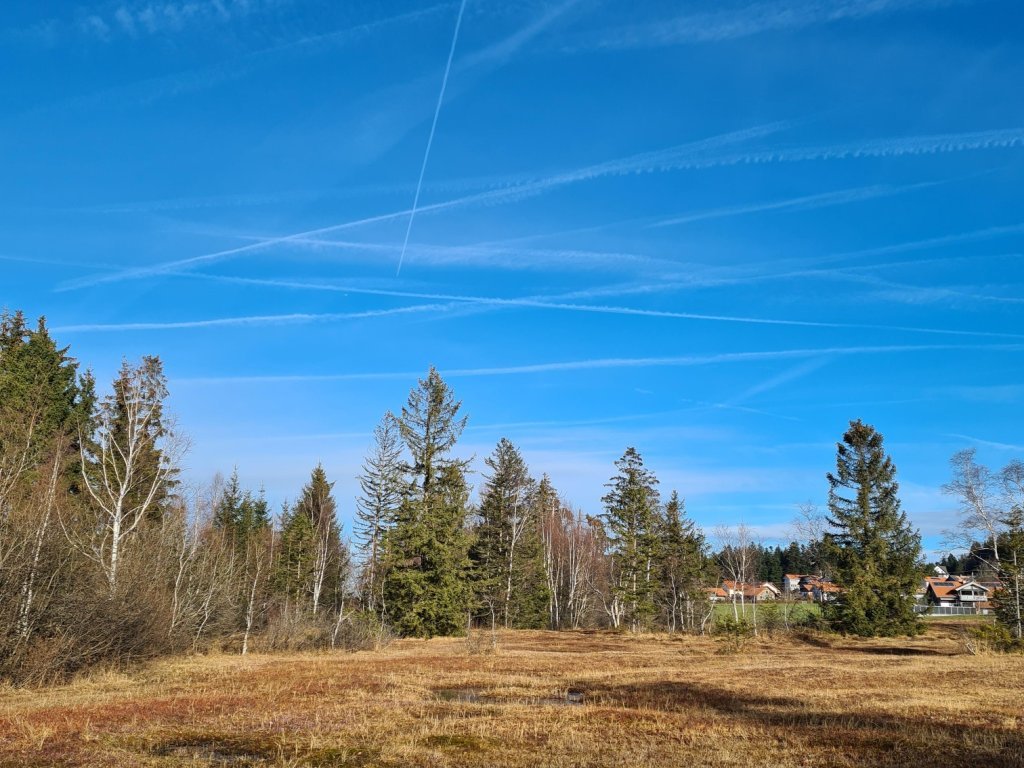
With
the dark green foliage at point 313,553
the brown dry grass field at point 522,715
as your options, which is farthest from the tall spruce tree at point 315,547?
the brown dry grass field at point 522,715

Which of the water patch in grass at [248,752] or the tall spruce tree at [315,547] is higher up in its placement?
the tall spruce tree at [315,547]

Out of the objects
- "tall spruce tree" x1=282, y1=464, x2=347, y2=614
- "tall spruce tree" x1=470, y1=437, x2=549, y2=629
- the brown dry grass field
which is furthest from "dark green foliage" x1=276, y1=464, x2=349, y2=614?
the brown dry grass field

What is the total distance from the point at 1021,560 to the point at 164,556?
137ft

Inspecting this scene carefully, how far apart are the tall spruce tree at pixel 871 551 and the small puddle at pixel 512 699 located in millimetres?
31708

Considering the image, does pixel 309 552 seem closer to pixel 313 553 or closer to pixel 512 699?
pixel 313 553

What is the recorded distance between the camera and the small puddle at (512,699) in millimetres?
15867

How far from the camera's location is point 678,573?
5903cm

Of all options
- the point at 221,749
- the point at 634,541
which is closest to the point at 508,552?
the point at 634,541

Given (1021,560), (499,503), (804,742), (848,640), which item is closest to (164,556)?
(804,742)

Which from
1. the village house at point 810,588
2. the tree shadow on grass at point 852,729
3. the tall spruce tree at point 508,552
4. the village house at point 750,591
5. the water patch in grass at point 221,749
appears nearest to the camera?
the water patch in grass at point 221,749

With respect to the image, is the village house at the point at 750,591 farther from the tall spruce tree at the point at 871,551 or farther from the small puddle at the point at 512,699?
the small puddle at the point at 512,699

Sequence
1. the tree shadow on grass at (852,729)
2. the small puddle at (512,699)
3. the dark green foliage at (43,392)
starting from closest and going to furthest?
the tree shadow on grass at (852,729) → the small puddle at (512,699) → the dark green foliage at (43,392)

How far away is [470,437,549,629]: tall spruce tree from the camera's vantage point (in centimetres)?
5541

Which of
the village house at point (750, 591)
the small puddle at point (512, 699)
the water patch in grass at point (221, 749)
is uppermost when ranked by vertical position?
the village house at point (750, 591)
